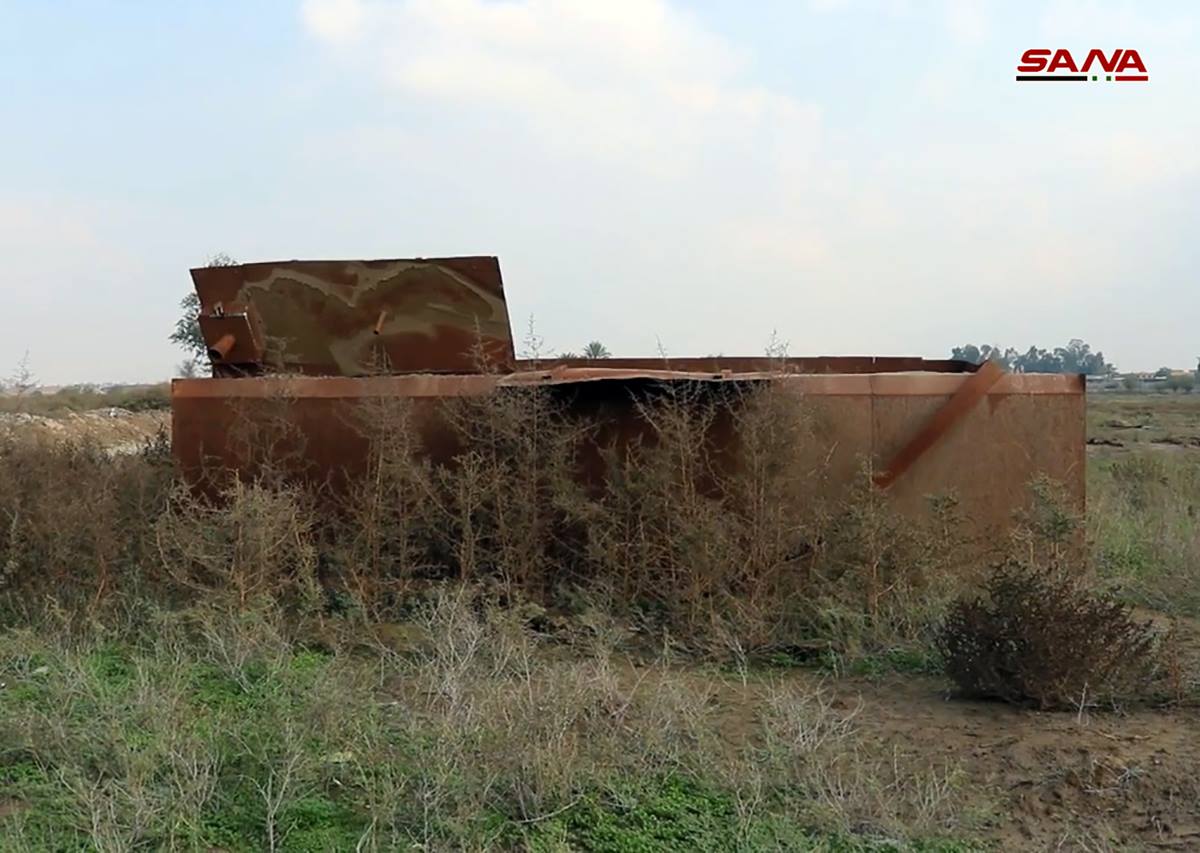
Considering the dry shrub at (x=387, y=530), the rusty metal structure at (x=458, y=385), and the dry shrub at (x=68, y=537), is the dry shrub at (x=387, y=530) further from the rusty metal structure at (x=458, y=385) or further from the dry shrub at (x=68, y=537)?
the dry shrub at (x=68, y=537)

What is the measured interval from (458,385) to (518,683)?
7.85ft

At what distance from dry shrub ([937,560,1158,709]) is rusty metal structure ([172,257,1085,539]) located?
1.66 metres

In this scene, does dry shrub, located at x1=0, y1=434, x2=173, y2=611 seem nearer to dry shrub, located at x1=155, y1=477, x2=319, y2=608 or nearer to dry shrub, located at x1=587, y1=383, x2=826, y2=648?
dry shrub, located at x1=155, y1=477, x2=319, y2=608

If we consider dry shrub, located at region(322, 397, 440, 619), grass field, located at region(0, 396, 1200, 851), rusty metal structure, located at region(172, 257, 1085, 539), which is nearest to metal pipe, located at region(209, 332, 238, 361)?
rusty metal structure, located at region(172, 257, 1085, 539)

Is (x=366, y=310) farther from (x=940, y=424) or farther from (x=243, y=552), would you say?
(x=940, y=424)

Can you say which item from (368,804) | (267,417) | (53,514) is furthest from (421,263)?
(368,804)

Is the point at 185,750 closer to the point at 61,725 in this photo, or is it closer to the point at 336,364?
the point at 61,725

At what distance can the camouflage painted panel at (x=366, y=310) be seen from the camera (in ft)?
24.2

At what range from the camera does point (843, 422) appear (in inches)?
255

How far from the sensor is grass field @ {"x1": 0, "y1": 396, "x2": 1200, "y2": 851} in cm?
345

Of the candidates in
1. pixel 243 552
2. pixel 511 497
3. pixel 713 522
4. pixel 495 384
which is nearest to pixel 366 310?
pixel 495 384

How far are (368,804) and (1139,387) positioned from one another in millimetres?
89457

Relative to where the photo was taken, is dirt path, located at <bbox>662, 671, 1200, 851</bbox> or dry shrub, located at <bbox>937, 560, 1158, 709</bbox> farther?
dry shrub, located at <bbox>937, 560, 1158, 709</bbox>

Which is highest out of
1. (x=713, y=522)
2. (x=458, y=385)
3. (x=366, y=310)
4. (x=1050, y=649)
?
(x=366, y=310)
